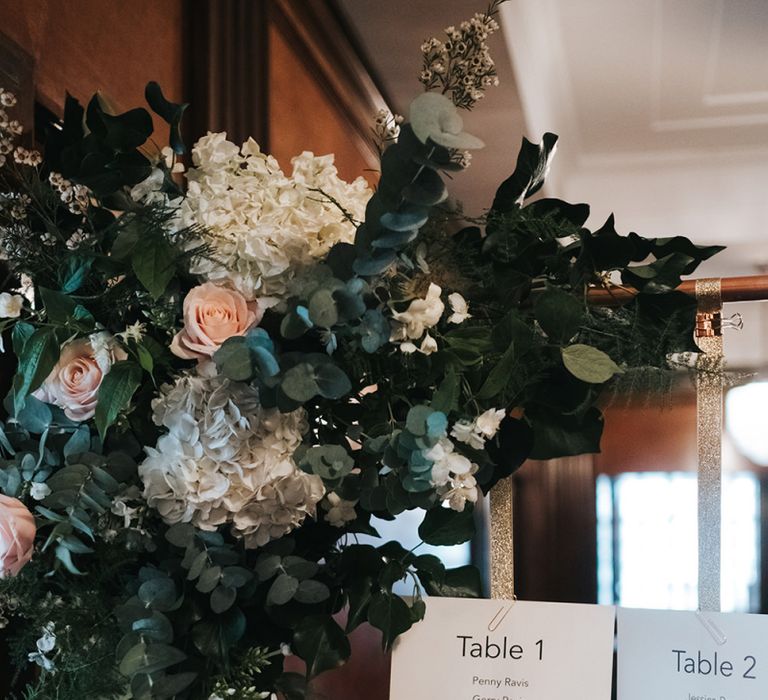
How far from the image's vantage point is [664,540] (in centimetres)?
615

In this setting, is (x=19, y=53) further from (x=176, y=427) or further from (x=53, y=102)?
(x=176, y=427)

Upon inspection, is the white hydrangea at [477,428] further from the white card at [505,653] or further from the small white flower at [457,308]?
the white card at [505,653]

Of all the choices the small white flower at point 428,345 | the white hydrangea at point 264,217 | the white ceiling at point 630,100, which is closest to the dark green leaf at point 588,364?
the small white flower at point 428,345

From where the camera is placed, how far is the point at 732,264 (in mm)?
5137

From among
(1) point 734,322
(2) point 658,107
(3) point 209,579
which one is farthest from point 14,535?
(2) point 658,107

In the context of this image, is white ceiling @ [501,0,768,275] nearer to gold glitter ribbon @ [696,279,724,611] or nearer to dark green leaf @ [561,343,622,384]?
gold glitter ribbon @ [696,279,724,611]

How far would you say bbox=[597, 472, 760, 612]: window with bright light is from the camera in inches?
233

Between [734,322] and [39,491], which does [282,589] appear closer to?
[39,491]

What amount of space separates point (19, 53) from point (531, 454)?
2.15 ft

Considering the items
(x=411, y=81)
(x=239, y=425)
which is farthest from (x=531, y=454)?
(x=411, y=81)

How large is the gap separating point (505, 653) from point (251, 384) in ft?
1.26

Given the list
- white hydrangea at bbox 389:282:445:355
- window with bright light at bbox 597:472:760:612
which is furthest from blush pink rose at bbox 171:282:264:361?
window with bright light at bbox 597:472:760:612

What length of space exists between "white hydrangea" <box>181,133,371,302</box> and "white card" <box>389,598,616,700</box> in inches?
15.3

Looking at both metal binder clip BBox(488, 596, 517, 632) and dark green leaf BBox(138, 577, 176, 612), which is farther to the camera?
metal binder clip BBox(488, 596, 517, 632)
